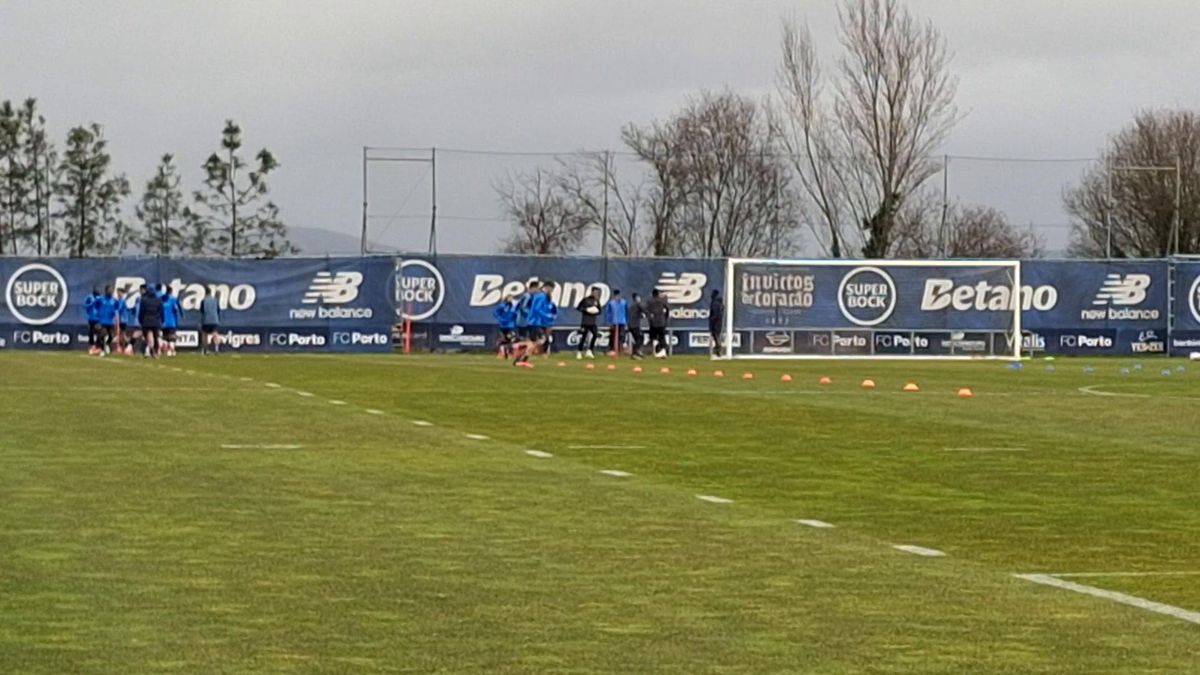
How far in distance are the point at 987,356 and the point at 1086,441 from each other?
44.1 metres

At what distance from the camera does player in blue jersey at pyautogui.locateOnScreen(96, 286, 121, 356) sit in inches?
2472

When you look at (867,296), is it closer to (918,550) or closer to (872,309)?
(872,309)

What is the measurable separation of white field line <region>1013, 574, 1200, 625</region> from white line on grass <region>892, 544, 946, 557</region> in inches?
41.3

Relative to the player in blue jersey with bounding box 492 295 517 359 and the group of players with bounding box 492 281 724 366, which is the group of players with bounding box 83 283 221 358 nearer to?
the group of players with bounding box 492 281 724 366

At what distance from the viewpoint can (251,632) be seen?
9547 mm

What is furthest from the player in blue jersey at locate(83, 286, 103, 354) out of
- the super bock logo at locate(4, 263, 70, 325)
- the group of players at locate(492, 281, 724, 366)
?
the group of players at locate(492, 281, 724, 366)

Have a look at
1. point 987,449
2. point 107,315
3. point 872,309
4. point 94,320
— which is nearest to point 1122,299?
point 872,309

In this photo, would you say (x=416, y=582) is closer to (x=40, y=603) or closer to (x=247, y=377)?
(x=40, y=603)

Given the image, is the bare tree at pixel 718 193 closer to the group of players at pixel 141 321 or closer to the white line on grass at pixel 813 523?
the group of players at pixel 141 321

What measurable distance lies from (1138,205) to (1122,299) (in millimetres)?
18052

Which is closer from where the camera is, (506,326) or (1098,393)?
(1098,393)

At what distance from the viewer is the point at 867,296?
224 ft

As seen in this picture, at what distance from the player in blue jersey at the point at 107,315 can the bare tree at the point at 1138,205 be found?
30738 millimetres

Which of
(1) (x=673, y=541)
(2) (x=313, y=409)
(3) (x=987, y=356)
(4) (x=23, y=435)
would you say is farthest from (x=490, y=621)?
(3) (x=987, y=356)
